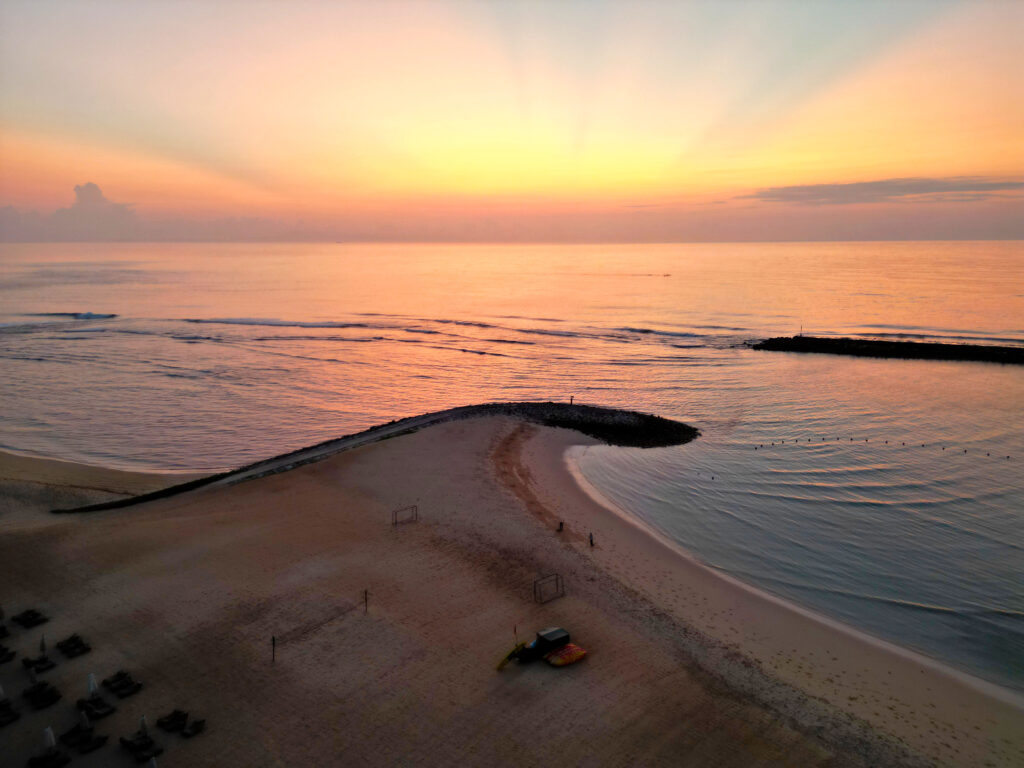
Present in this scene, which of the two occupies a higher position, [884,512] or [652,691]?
[884,512]

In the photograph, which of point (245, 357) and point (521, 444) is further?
point (245, 357)

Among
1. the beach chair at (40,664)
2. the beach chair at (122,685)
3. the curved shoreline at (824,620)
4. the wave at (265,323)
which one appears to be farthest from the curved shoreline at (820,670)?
the wave at (265,323)

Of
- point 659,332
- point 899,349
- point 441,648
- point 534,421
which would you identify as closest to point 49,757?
point 441,648

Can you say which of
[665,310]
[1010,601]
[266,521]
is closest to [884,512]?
[1010,601]

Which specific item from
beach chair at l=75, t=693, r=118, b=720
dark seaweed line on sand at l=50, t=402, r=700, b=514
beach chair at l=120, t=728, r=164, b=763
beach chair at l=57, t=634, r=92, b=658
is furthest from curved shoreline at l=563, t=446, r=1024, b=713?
beach chair at l=57, t=634, r=92, b=658

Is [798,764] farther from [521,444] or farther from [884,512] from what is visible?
[521,444]

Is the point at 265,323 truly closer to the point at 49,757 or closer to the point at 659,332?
the point at 659,332
